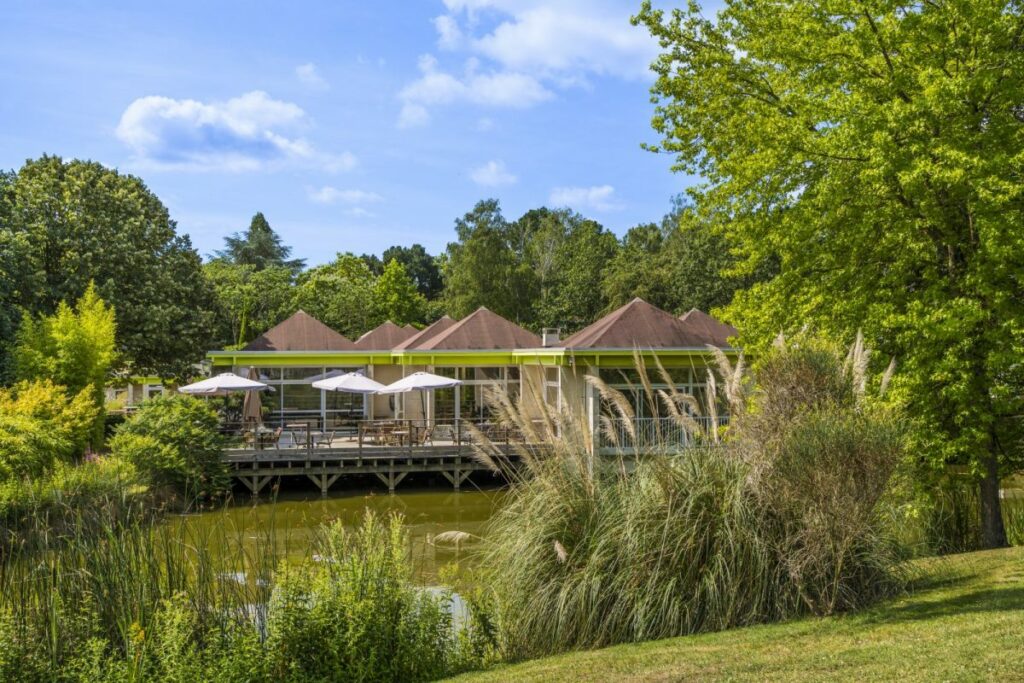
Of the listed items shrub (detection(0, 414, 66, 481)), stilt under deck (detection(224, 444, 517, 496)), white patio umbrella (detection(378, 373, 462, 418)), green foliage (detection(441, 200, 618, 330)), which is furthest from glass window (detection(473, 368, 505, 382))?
green foliage (detection(441, 200, 618, 330))

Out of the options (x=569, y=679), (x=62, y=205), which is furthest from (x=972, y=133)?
(x=62, y=205)

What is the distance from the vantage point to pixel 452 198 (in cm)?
4381

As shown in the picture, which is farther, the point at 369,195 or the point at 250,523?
the point at 369,195

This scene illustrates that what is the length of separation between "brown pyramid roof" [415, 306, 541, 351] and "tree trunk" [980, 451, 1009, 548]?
15.2 m

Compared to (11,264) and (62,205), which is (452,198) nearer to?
(62,205)

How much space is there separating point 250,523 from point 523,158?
10784mm

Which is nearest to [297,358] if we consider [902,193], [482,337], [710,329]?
[482,337]

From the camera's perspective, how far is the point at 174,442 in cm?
1853

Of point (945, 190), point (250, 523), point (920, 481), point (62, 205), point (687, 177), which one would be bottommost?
point (250, 523)

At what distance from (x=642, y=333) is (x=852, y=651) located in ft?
54.3

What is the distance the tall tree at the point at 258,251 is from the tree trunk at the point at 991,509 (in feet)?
190

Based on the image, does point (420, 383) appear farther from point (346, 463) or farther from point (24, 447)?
point (24, 447)

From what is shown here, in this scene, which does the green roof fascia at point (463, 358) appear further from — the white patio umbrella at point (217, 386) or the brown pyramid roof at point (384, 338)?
the white patio umbrella at point (217, 386)

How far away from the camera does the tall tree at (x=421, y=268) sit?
236ft
